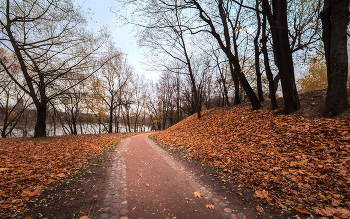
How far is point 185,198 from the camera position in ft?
10.8

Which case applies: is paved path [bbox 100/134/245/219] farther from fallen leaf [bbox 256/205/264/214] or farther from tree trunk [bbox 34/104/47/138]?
tree trunk [bbox 34/104/47/138]

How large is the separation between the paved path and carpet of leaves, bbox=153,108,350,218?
1.01m

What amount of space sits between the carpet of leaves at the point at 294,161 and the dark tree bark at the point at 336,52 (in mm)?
818

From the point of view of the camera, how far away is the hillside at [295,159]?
274cm

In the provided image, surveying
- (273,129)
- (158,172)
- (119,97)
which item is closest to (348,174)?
(273,129)

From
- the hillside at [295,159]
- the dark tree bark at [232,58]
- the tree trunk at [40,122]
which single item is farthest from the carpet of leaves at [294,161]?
Answer: the tree trunk at [40,122]

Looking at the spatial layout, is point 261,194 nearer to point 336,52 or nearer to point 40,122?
point 336,52

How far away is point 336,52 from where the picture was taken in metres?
5.07

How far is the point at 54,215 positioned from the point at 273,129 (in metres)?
7.09

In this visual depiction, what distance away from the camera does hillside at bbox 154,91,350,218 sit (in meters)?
2.74

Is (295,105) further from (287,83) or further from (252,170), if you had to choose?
(252,170)

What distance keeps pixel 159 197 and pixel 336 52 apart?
24.2 feet

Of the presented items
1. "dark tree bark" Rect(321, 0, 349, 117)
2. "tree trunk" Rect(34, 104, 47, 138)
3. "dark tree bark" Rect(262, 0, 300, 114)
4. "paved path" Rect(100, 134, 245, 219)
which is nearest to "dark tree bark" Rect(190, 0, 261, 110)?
"dark tree bark" Rect(262, 0, 300, 114)

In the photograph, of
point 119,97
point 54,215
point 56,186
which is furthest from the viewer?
point 119,97
